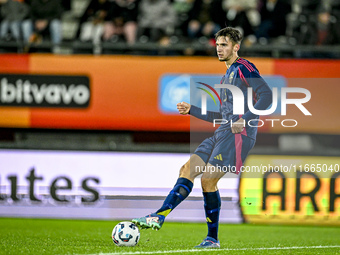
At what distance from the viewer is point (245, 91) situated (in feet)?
21.0

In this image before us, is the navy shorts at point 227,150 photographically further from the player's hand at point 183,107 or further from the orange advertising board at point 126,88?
the orange advertising board at point 126,88

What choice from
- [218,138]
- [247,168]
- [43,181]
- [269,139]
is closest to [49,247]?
[218,138]

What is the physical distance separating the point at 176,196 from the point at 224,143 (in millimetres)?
741

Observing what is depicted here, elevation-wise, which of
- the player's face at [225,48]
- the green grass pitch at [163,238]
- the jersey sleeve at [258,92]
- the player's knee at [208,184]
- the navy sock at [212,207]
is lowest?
the green grass pitch at [163,238]

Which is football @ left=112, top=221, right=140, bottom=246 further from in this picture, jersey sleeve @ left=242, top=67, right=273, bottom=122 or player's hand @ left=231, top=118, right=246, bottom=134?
jersey sleeve @ left=242, top=67, right=273, bottom=122

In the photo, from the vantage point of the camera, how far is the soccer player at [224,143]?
621 centimetres

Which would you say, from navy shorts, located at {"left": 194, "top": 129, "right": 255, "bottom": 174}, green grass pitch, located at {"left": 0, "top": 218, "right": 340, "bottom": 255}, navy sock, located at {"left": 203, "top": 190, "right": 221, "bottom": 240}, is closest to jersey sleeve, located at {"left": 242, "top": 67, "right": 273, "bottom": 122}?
navy shorts, located at {"left": 194, "top": 129, "right": 255, "bottom": 174}

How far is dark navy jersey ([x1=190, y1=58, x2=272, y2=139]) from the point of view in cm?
622

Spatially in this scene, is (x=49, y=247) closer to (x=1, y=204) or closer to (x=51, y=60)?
(x=1, y=204)

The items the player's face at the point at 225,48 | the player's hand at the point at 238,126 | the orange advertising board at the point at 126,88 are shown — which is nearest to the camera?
the player's hand at the point at 238,126

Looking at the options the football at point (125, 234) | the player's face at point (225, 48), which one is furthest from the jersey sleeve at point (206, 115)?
the football at point (125, 234)

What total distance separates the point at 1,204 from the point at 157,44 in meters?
4.11

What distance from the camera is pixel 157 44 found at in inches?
459

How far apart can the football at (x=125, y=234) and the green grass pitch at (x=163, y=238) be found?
3.8 inches
